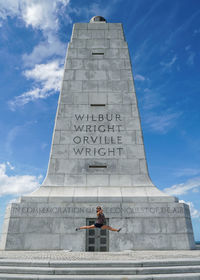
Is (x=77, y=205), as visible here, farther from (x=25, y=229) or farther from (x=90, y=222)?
(x=25, y=229)

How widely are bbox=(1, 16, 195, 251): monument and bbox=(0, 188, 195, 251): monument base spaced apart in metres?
0.04

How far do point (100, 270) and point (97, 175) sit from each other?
639 centimetres

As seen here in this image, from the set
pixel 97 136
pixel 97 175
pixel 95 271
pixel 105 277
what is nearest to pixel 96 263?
pixel 95 271

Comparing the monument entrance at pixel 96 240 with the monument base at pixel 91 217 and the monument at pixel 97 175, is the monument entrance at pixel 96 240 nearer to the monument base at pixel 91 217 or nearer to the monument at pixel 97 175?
the monument at pixel 97 175

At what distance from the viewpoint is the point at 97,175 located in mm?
11938

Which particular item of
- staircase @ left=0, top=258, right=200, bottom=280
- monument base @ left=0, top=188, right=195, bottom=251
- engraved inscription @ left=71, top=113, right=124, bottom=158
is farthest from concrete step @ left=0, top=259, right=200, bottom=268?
engraved inscription @ left=71, top=113, right=124, bottom=158

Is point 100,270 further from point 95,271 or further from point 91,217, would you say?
point 91,217

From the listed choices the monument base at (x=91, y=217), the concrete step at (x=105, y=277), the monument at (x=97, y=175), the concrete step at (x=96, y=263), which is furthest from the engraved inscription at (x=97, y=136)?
the concrete step at (x=105, y=277)

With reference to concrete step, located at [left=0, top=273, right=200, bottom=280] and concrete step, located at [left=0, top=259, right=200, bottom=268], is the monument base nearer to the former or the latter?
concrete step, located at [left=0, top=259, right=200, bottom=268]

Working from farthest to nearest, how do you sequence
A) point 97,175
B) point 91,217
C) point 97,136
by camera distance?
point 97,136, point 97,175, point 91,217

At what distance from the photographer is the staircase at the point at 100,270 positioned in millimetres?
5469

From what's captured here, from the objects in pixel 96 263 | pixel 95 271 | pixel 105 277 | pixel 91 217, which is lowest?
pixel 105 277

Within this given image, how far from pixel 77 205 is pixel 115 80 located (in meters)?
7.82

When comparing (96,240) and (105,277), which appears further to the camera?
(96,240)
